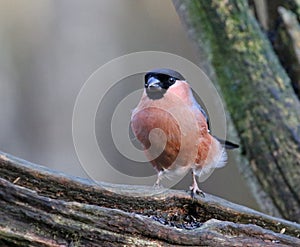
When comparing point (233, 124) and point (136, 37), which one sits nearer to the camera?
point (233, 124)

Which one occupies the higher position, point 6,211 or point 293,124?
point 6,211

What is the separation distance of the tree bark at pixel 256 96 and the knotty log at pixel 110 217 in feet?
2.46

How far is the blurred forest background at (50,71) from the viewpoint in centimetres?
591

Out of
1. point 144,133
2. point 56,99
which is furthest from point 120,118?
point 144,133

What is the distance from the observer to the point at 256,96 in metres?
2.64

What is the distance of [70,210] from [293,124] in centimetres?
139

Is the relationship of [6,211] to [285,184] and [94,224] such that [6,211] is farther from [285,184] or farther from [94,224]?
[285,184]

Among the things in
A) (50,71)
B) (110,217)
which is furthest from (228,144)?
(50,71)

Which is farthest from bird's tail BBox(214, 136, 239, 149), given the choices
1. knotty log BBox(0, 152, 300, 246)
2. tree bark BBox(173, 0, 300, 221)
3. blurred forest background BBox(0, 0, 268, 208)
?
blurred forest background BBox(0, 0, 268, 208)

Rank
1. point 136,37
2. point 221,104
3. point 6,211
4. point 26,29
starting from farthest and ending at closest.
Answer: point 136,37
point 26,29
point 221,104
point 6,211

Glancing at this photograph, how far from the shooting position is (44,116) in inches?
236

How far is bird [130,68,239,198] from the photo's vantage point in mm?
2252

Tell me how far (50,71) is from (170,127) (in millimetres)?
4011

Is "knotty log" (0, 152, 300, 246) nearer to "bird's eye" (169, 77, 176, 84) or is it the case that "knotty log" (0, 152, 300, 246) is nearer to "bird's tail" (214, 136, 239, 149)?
"bird's eye" (169, 77, 176, 84)
